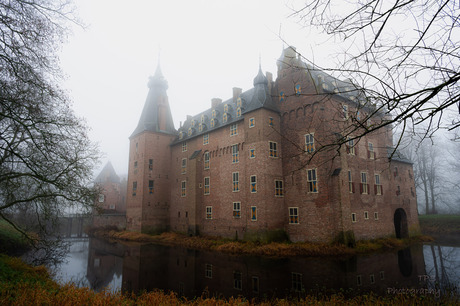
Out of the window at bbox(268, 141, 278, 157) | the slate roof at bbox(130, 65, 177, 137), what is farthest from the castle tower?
the window at bbox(268, 141, 278, 157)

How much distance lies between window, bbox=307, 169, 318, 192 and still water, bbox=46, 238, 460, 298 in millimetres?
5432

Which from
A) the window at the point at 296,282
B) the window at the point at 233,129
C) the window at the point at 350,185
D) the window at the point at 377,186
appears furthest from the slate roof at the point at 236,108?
the window at the point at 296,282

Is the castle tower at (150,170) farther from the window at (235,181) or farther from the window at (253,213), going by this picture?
the window at (253,213)

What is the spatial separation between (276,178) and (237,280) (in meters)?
10.9

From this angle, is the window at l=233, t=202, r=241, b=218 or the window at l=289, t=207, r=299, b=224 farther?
the window at l=233, t=202, r=241, b=218

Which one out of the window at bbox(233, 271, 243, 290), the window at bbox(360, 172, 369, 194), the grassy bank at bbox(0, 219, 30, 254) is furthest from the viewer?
the window at bbox(360, 172, 369, 194)

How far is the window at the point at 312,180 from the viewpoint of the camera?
19.6 meters

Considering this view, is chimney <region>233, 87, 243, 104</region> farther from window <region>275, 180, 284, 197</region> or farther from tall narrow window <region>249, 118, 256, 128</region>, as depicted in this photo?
window <region>275, 180, 284, 197</region>

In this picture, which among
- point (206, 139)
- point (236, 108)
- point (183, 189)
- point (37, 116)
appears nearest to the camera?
point (37, 116)

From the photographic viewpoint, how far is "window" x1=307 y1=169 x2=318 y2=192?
19.6 m

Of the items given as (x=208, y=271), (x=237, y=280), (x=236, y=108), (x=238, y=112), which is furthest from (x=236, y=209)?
(x=237, y=280)

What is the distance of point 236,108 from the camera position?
2584 centimetres

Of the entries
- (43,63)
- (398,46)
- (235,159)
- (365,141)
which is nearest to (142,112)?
(235,159)

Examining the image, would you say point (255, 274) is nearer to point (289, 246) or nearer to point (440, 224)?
point (289, 246)
